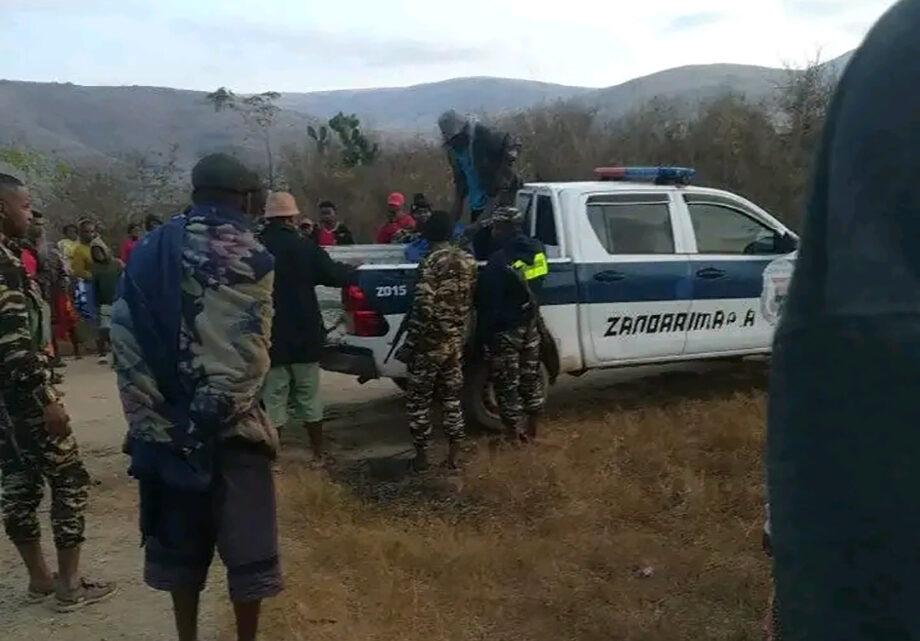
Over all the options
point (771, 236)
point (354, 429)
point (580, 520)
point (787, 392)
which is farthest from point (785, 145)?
point (787, 392)

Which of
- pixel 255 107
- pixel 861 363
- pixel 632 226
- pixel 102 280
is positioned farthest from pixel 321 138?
pixel 861 363

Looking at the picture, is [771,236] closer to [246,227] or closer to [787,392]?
[246,227]

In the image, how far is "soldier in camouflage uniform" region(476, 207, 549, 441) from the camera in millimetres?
6656

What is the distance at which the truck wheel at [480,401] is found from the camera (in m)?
7.21

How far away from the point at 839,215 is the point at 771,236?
766cm

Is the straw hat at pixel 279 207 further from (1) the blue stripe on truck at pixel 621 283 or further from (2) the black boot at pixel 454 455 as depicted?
(2) the black boot at pixel 454 455

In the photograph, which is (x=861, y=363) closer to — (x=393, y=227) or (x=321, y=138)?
(x=393, y=227)

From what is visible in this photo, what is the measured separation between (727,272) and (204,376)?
5.44 metres

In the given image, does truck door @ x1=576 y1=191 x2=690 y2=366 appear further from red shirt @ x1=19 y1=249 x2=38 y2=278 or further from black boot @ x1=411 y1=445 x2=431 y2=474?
red shirt @ x1=19 y1=249 x2=38 y2=278

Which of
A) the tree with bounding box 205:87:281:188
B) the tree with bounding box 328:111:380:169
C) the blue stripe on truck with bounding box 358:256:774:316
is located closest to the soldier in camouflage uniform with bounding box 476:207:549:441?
the blue stripe on truck with bounding box 358:256:774:316

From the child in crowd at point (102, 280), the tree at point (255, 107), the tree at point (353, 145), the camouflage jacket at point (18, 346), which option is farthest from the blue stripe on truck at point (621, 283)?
the tree at point (255, 107)

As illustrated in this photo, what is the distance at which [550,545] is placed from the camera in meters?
5.01

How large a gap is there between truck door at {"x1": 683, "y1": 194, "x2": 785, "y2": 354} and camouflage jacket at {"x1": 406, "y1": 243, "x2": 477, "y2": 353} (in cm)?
219

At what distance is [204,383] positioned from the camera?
3.30 meters
